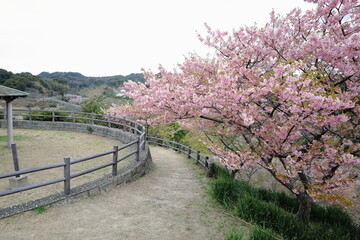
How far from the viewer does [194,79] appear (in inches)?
281

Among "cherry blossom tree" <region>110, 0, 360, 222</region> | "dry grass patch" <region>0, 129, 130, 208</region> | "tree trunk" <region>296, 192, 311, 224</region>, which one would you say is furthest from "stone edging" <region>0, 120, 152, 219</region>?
"tree trunk" <region>296, 192, 311, 224</region>

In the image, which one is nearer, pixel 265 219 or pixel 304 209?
pixel 265 219

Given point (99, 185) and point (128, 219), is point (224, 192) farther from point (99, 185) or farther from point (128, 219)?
point (99, 185)

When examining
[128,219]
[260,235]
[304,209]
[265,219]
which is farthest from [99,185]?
[304,209]

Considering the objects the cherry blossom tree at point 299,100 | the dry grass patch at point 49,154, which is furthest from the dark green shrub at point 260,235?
the dry grass patch at point 49,154

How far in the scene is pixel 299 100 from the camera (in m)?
4.35

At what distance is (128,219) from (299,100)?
415 cm

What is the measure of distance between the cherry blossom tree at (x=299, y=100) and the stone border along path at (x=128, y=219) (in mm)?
1777

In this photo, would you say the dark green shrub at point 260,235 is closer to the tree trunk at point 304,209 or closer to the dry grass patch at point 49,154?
the tree trunk at point 304,209

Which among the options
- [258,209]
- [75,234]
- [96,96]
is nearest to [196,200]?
[258,209]

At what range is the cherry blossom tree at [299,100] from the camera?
4.58 meters

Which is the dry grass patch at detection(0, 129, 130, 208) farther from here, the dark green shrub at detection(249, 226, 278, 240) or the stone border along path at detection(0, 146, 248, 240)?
the dark green shrub at detection(249, 226, 278, 240)

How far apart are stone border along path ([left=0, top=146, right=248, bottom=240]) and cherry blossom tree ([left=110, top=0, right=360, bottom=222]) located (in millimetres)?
1777

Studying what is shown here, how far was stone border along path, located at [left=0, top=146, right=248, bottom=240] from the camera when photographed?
3.80 meters
